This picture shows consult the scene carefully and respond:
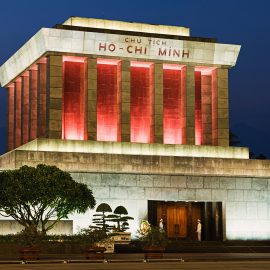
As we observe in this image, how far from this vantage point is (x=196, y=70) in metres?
66.8

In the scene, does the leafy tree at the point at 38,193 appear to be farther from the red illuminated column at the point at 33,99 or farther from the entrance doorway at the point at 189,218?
the red illuminated column at the point at 33,99

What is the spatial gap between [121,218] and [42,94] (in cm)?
1558

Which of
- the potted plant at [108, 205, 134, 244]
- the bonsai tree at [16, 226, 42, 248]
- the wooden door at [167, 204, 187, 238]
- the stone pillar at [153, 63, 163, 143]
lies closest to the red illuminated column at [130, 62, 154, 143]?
→ the stone pillar at [153, 63, 163, 143]

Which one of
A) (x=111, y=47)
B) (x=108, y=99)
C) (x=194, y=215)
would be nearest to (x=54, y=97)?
(x=108, y=99)

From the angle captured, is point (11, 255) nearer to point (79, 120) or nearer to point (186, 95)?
point (79, 120)

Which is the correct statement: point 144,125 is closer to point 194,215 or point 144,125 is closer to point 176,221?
point 176,221

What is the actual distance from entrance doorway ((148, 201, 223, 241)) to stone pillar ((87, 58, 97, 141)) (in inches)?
309

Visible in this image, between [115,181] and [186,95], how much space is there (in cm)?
1194

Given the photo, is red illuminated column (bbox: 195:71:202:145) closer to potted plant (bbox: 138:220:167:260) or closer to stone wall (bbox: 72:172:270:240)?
stone wall (bbox: 72:172:270:240)

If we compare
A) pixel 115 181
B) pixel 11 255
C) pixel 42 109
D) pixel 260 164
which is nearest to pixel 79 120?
pixel 42 109

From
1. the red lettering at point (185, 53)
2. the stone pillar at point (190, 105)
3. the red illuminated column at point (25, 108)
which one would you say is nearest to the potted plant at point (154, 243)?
the stone pillar at point (190, 105)

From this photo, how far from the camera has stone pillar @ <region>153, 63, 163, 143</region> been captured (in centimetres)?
6369

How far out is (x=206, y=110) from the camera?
218 feet

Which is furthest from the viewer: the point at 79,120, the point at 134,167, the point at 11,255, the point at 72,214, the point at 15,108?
the point at 15,108
